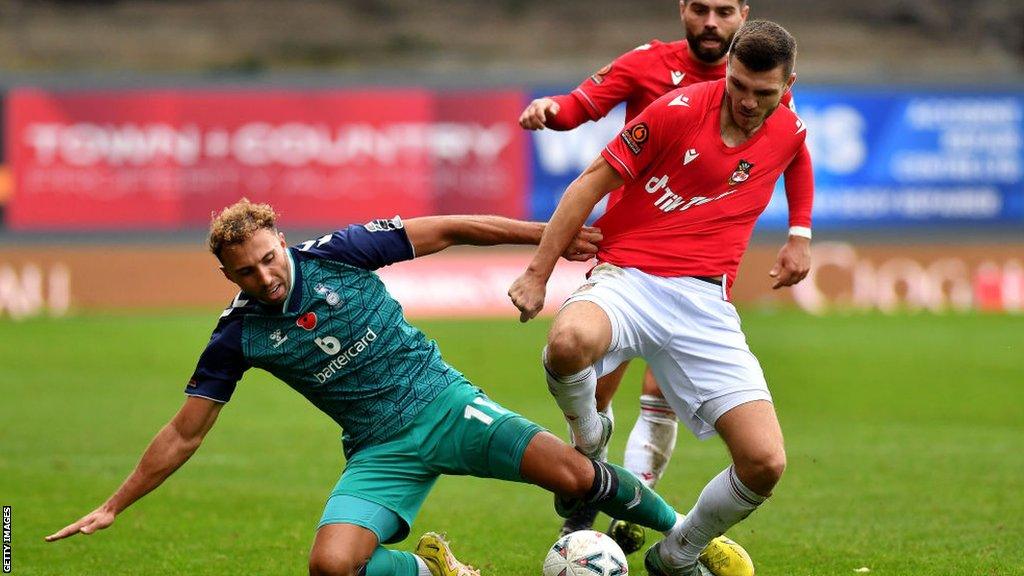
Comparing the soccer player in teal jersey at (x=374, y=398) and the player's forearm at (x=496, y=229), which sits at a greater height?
the player's forearm at (x=496, y=229)

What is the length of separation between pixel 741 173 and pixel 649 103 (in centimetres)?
103

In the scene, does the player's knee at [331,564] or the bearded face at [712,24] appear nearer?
the player's knee at [331,564]

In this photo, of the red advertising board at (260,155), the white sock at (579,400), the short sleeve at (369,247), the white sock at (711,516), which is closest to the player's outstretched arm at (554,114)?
the short sleeve at (369,247)

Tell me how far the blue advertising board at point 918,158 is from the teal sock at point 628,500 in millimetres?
16840

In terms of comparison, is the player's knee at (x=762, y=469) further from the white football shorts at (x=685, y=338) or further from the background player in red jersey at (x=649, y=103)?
the background player in red jersey at (x=649, y=103)

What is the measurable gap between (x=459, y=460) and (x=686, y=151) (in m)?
1.52

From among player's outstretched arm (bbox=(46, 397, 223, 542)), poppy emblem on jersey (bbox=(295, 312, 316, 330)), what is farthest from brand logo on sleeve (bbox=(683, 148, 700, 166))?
player's outstretched arm (bbox=(46, 397, 223, 542))

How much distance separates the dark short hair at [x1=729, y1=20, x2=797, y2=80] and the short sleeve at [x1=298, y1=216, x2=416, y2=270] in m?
1.50

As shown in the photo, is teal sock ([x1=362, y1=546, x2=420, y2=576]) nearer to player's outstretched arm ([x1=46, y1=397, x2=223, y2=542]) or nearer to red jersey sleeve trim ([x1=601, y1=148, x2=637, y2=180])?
player's outstretched arm ([x1=46, y1=397, x2=223, y2=542])

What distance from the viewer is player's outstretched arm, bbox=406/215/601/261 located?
237 inches

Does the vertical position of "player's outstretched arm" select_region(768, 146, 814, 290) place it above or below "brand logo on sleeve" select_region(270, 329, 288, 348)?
above

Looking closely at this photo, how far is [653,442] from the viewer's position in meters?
Answer: 7.05

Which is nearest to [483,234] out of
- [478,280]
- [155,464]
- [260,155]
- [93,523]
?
[155,464]

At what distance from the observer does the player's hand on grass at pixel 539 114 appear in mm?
6516
